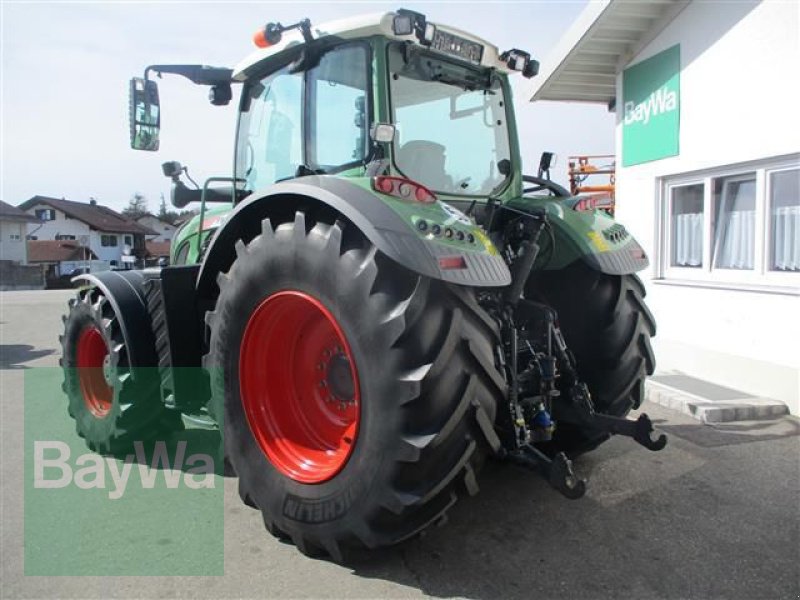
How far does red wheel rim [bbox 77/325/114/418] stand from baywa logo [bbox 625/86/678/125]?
594cm

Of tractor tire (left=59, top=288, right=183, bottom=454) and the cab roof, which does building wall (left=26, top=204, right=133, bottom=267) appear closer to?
tractor tire (left=59, top=288, right=183, bottom=454)

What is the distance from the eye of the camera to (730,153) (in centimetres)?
596

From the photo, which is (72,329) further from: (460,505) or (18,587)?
(460,505)

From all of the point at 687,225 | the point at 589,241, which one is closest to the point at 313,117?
the point at 589,241

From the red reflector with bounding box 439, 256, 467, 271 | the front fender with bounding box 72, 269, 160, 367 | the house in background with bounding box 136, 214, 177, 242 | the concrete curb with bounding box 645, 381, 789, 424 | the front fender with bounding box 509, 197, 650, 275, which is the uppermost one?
the house in background with bounding box 136, 214, 177, 242

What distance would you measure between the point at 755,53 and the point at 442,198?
398 cm

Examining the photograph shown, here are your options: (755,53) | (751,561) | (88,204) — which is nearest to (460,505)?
(751,561)

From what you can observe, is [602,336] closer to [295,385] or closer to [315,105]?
[295,385]

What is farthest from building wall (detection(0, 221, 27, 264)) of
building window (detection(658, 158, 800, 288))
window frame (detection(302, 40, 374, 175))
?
window frame (detection(302, 40, 374, 175))

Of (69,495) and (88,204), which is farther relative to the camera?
(88,204)

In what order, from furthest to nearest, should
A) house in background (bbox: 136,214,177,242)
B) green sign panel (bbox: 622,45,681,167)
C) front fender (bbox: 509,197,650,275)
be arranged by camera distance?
house in background (bbox: 136,214,177,242) → green sign panel (bbox: 622,45,681,167) → front fender (bbox: 509,197,650,275)

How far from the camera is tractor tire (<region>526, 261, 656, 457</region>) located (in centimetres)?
366

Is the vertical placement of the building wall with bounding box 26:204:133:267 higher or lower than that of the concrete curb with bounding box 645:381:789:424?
higher

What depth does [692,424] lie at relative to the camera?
5051 millimetres
